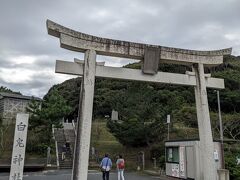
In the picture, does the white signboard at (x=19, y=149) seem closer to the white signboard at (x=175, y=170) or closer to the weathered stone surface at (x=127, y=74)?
the weathered stone surface at (x=127, y=74)

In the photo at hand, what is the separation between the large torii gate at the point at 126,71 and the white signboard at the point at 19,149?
314cm

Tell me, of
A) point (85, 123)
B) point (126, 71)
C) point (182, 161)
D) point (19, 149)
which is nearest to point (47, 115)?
point (182, 161)

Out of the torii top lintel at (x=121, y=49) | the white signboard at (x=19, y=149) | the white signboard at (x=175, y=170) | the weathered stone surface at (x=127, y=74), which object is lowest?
the white signboard at (x=175, y=170)

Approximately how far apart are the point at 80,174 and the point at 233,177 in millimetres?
9138

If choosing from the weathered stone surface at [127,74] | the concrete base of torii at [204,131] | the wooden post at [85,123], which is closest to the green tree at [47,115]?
the weathered stone surface at [127,74]

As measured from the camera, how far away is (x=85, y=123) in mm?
11336

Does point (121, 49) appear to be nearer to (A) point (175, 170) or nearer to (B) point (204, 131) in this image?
(B) point (204, 131)

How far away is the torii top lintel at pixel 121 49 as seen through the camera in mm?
11977

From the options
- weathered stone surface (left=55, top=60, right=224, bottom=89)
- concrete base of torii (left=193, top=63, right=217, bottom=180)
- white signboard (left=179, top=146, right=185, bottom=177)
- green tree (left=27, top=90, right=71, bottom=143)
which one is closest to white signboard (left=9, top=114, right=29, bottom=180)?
weathered stone surface (left=55, top=60, right=224, bottom=89)

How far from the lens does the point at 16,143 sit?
8.13 meters

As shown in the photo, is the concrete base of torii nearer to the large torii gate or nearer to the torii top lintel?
the large torii gate

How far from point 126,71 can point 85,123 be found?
3.03 m

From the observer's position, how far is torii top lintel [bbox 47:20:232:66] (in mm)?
11977

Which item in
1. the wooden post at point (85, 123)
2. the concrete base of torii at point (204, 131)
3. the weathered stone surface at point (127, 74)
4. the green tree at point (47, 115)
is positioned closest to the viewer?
the wooden post at point (85, 123)
